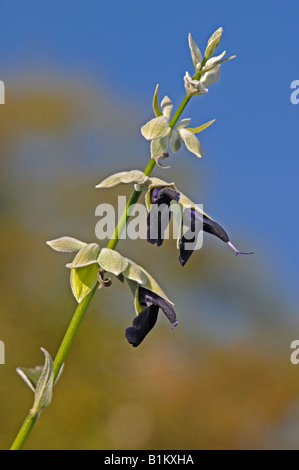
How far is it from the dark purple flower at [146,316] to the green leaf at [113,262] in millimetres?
114

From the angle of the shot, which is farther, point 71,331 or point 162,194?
point 162,194

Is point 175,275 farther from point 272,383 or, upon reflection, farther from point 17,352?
point 17,352

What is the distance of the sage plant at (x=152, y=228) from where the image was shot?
1347 mm

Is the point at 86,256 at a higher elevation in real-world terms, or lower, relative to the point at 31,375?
higher

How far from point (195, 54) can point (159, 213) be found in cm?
41

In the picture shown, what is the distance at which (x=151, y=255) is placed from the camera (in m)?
11.1

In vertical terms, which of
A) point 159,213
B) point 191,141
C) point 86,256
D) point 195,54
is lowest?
point 86,256

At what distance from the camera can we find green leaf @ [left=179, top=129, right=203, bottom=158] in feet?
4.58

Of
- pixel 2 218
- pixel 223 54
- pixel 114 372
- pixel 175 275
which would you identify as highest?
pixel 223 54

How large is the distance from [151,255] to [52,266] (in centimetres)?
197

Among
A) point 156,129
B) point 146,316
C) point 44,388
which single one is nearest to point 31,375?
point 44,388

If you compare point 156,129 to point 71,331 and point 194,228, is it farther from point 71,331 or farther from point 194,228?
point 71,331

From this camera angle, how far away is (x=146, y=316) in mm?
1399
